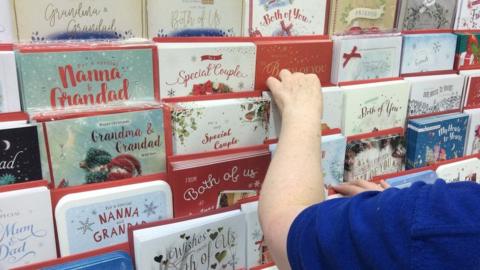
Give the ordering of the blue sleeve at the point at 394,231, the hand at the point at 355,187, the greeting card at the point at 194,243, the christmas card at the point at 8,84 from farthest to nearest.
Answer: the hand at the point at 355,187 < the greeting card at the point at 194,243 < the christmas card at the point at 8,84 < the blue sleeve at the point at 394,231

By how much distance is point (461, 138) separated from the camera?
140 cm

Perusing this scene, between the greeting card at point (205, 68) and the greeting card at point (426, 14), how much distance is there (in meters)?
0.55

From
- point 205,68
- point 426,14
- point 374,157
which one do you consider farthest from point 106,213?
point 426,14

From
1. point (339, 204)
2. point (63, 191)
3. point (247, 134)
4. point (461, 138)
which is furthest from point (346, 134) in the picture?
point (63, 191)

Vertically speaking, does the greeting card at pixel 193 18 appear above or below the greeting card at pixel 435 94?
above

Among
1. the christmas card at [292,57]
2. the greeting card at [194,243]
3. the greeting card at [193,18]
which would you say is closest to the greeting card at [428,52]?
the christmas card at [292,57]

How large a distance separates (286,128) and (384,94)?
481 millimetres

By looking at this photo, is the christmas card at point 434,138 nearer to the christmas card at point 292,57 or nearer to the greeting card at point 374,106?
the greeting card at point 374,106

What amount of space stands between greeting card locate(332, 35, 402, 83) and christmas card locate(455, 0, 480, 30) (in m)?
0.29

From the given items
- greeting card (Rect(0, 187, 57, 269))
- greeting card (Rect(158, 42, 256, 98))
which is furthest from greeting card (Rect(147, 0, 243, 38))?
greeting card (Rect(0, 187, 57, 269))

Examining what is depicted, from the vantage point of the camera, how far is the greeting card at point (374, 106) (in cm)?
118

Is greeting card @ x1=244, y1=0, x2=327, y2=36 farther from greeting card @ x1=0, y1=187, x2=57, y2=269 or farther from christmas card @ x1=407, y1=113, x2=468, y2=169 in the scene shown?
greeting card @ x1=0, y1=187, x2=57, y2=269

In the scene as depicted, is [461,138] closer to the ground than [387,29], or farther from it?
closer to the ground

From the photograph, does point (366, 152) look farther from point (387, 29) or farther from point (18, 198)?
point (18, 198)
